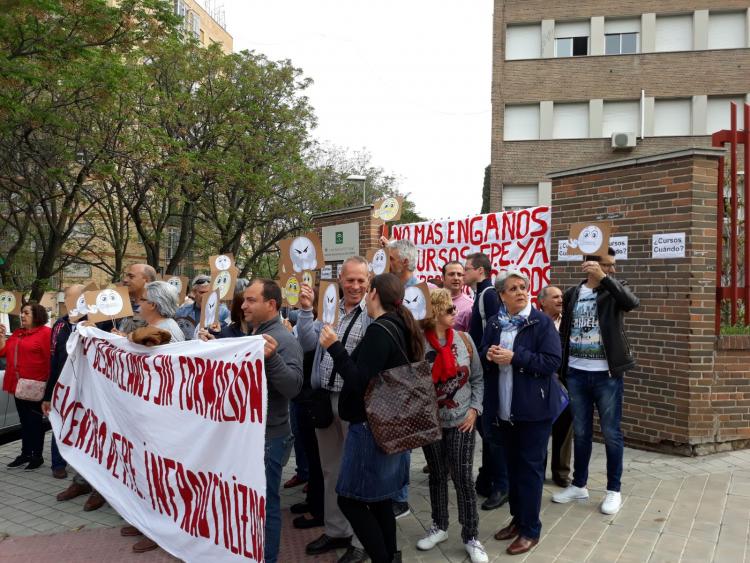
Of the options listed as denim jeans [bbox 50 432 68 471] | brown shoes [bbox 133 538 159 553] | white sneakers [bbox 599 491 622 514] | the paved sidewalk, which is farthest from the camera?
denim jeans [bbox 50 432 68 471]

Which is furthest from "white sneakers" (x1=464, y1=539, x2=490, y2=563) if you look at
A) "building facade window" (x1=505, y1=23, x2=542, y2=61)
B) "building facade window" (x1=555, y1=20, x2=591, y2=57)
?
"building facade window" (x1=555, y1=20, x2=591, y2=57)

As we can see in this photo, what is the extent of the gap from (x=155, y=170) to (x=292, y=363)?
Answer: 13.7 meters

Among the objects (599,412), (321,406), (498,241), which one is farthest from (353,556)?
(498,241)

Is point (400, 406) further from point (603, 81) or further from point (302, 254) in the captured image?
point (603, 81)

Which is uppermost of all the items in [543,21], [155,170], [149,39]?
[543,21]

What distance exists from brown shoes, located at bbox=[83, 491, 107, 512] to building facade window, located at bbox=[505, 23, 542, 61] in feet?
86.4

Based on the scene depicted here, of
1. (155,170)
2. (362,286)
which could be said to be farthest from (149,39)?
(362,286)

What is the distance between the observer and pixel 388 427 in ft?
10.9

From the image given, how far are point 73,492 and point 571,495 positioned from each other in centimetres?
424

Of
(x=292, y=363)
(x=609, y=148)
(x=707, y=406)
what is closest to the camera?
(x=292, y=363)

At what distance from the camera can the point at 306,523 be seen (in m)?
4.66

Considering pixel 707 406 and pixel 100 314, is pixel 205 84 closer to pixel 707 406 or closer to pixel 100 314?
pixel 100 314

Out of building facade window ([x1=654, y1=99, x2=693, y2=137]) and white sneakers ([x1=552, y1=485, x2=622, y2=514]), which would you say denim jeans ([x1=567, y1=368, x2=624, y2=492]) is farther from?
building facade window ([x1=654, y1=99, x2=693, y2=137])

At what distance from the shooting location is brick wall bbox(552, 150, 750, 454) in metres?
6.09
